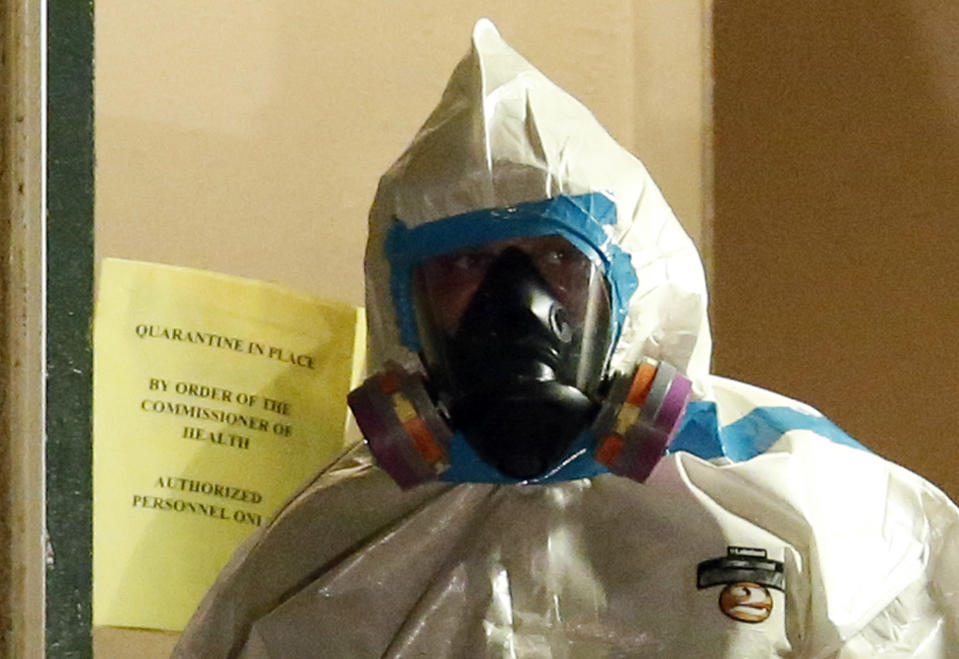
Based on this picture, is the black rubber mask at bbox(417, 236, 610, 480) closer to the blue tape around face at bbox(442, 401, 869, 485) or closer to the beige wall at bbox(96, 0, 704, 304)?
the blue tape around face at bbox(442, 401, 869, 485)

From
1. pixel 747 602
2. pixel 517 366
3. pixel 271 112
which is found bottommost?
pixel 747 602

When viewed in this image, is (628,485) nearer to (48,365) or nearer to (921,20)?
(48,365)

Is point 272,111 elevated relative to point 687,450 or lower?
elevated

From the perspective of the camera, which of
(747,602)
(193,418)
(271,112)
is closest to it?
(747,602)

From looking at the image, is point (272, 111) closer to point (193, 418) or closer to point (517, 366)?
point (193, 418)

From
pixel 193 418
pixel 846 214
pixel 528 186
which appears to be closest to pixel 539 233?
pixel 528 186

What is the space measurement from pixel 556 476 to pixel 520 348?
0.31ft

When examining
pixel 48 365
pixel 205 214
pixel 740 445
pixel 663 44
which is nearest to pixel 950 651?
pixel 740 445

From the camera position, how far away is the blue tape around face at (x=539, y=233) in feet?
2.46

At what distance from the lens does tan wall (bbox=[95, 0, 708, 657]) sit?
0.98m

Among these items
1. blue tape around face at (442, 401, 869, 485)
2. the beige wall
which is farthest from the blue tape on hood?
the beige wall

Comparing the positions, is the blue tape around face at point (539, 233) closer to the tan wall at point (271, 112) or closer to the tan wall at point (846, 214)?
the tan wall at point (271, 112)

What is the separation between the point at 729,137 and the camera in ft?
4.10

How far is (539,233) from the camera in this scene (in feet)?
2.45
